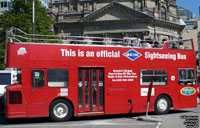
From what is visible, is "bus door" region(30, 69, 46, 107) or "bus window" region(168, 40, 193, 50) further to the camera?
"bus window" region(168, 40, 193, 50)

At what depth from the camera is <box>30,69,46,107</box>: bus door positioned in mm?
13266

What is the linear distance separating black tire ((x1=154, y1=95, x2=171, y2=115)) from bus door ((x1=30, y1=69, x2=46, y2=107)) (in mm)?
5458

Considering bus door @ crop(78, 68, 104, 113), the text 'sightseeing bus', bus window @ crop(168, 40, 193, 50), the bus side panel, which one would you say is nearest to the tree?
the text 'sightseeing bus'

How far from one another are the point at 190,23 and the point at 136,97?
14475 cm

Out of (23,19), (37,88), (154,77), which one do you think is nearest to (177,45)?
(154,77)

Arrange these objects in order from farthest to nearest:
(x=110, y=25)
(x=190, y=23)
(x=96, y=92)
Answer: (x=190, y=23) < (x=110, y=25) < (x=96, y=92)

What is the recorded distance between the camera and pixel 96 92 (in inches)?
559

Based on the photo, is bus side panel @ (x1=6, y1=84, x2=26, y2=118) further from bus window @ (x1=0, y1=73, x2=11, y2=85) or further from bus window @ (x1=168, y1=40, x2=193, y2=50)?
bus window @ (x1=168, y1=40, x2=193, y2=50)

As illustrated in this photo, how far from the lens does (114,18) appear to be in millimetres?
70375

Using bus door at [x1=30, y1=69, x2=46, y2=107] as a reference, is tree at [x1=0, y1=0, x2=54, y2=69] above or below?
above

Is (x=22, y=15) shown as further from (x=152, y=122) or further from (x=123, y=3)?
(x=123, y=3)

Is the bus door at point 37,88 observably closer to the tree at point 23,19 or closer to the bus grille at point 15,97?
the bus grille at point 15,97

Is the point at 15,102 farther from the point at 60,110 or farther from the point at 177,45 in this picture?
the point at 177,45

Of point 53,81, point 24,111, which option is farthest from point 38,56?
point 24,111
